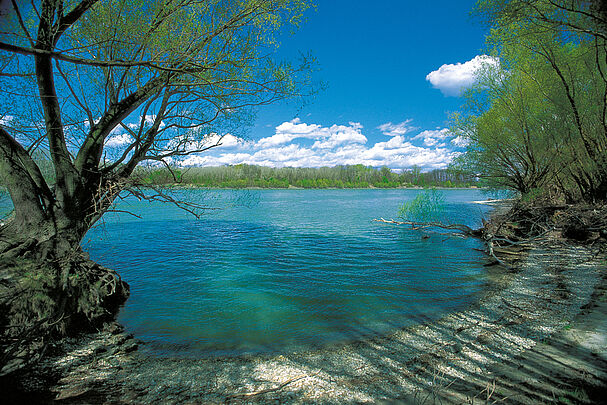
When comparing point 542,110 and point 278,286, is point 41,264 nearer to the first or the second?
point 278,286

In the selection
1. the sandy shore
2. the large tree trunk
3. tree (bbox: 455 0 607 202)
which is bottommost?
the sandy shore

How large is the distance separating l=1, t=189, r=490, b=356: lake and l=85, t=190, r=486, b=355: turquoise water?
0.14 ft

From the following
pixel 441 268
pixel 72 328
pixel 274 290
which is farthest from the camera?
pixel 441 268

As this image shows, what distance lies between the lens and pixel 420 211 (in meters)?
35.8

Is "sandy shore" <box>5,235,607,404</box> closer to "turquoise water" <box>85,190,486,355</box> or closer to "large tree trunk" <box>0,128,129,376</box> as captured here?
"large tree trunk" <box>0,128,129,376</box>

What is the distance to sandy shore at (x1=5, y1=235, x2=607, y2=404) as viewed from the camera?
4527mm

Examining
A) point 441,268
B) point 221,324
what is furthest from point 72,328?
point 441,268

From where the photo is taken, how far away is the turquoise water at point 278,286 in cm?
759

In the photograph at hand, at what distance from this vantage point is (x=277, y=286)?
453 inches

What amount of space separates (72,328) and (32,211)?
2.84 metres

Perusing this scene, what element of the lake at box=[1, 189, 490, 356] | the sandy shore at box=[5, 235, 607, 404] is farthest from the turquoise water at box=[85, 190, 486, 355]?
the sandy shore at box=[5, 235, 607, 404]

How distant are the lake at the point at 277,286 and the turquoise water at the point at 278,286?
4cm

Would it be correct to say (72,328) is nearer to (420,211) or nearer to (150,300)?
(150,300)

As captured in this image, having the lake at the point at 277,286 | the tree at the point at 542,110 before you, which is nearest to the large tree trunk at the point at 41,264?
the lake at the point at 277,286
